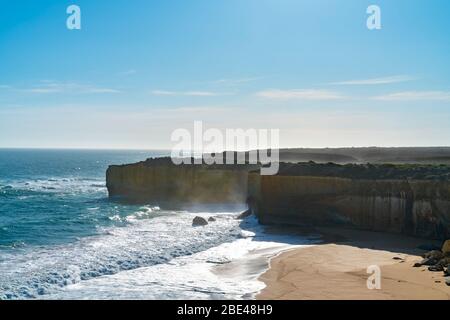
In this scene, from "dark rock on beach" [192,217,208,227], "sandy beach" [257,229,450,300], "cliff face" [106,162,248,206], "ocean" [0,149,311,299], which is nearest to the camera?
"sandy beach" [257,229,450,300]

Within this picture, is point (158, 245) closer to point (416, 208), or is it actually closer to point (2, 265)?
point (2, 265)

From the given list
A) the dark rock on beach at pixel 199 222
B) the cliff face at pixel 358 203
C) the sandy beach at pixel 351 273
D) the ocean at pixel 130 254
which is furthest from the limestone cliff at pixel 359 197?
the dark rock on beach at pixel 199 222

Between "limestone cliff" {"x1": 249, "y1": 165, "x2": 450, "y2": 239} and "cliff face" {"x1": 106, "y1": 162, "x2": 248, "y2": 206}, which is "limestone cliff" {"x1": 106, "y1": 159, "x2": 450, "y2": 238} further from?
"cliff face" {"x1": 106, "y1": 162, "x2": 248, "y2": 206}

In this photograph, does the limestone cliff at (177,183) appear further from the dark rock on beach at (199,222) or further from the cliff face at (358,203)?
the dark rock on beach at (199,222)

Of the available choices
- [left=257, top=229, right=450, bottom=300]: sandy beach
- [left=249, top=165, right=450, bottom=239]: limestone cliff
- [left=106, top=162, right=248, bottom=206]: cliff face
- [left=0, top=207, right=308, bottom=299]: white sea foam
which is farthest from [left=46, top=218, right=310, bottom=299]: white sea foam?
[left=106, top=162, right=248, bottom=206]: cliff face

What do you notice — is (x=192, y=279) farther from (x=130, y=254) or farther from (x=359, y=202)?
(x=359, y=202)

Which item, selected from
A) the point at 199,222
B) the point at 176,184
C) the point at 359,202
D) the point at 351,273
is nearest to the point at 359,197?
the point at 359,202
